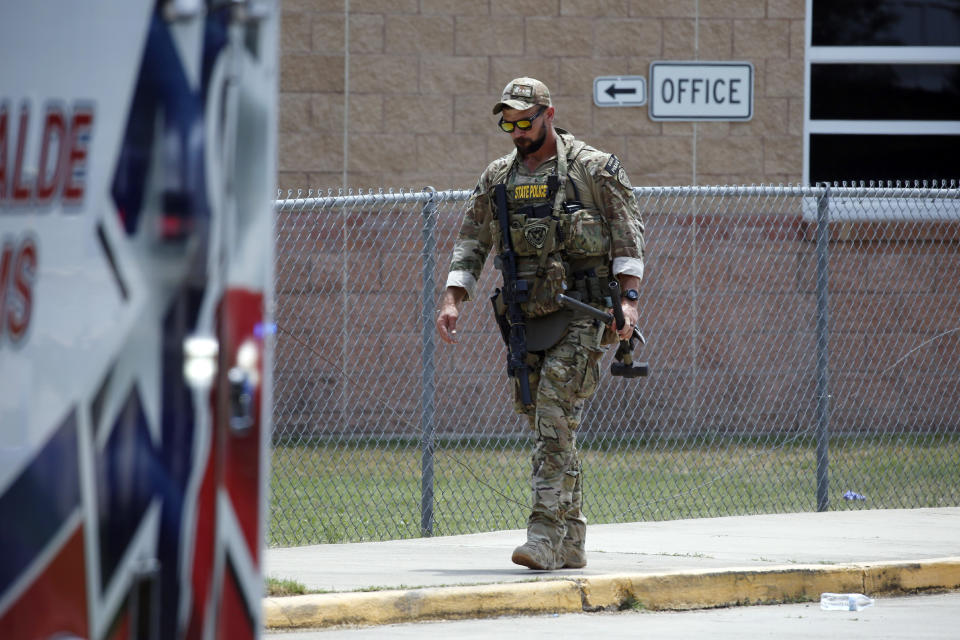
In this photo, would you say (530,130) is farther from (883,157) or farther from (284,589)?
(883,157)

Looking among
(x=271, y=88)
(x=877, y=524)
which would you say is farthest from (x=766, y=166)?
(x=271, y=88)

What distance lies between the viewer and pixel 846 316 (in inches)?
521

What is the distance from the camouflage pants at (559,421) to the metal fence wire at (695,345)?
15.6 feet

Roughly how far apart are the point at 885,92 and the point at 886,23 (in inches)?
24.8

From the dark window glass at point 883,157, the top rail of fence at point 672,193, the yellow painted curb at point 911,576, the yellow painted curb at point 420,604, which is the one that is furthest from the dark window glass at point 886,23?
the yellow painted curb at point 420,604

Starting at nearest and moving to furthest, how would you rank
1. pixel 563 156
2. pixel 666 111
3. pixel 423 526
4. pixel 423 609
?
pixel 423 609
pixel 563 156
pixel 423 526
pixel 666 111

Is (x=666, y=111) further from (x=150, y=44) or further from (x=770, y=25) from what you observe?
(x=150, y=44)

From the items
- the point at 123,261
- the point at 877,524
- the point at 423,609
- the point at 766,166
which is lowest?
the point at 877,524

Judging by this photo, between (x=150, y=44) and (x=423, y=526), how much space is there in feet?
19.3

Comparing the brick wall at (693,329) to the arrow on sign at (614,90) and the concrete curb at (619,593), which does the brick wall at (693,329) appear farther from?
the concrete curb at (619,593)

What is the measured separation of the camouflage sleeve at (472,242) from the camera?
23.6ft

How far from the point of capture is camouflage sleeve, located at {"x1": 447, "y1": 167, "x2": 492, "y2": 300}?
7191mm

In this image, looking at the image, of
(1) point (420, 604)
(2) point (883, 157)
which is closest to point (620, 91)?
(2) point (883, 157)

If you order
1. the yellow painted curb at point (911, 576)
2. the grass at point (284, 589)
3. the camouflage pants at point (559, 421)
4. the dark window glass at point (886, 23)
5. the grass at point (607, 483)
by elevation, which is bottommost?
the grass at point (607, 483)
